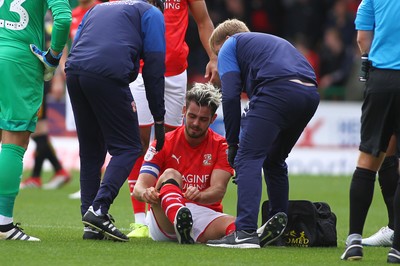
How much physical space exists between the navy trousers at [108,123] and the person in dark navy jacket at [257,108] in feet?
2.57

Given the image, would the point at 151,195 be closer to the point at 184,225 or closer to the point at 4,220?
the point at 184,225

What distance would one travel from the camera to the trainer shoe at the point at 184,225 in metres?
7.60

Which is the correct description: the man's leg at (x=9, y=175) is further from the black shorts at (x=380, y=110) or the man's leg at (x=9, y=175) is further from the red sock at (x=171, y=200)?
the black shorts at (x=380, y=110)

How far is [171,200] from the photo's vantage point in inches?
307

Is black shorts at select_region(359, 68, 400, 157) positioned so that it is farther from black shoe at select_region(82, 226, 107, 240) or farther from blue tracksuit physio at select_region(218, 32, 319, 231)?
black shoe at select_region(82, 226, 107, 240)

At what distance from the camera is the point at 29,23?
793cm

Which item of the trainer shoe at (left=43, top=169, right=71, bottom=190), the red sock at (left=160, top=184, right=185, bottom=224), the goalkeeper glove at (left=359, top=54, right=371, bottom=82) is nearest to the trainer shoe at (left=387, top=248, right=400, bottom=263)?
the goalkeeper glove at (left=359, top=54, right=371, bottom=82)

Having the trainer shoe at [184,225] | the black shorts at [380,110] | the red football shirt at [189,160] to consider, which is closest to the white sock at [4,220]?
the red football shirt at [189,160]

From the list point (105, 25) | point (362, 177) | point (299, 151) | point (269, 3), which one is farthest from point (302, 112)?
point (269, 3)

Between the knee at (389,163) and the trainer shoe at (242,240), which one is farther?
the knee at (389,163)

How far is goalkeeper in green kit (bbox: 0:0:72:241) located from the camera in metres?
7.71

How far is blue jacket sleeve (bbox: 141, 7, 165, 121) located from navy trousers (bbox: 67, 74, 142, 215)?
0.61ft

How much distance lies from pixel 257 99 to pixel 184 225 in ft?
3.70

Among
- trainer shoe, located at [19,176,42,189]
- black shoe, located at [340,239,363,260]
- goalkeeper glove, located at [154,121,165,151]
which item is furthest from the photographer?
trainer shoe, located at [19,176,42,189]
